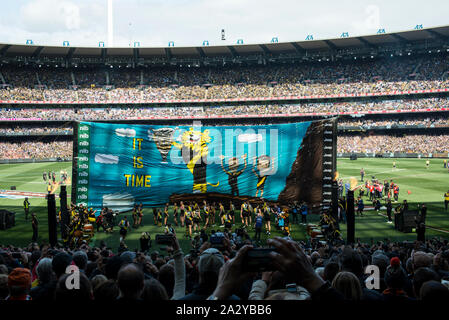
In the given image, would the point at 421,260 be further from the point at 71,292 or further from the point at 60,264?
the point at 60,264

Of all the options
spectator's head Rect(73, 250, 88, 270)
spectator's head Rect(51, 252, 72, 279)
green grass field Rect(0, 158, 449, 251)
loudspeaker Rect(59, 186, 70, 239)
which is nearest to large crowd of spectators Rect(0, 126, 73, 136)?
green grass field Rect(0, 158, 449, 251)

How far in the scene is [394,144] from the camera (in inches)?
2491

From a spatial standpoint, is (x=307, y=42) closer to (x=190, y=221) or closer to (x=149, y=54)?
(x=149, y=54)

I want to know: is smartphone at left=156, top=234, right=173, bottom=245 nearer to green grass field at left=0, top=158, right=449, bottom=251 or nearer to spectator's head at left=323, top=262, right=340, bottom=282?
spectator's head at left=323, top=262, right=340, bottom=282

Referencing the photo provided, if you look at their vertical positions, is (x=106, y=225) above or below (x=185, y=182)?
below

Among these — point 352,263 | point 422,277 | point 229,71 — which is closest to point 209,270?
point 352,263

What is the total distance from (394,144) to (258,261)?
2671 inches

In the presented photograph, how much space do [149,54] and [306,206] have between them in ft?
191

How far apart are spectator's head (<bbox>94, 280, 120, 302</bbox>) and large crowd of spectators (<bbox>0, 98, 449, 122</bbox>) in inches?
2534

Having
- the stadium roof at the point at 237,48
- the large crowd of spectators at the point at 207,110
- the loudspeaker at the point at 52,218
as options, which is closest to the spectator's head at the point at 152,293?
the loudspeaker at the point at 52,218

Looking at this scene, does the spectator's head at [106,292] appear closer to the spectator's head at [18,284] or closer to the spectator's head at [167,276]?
the spectator's head at [18,284]

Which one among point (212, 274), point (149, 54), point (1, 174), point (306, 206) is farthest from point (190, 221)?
point (149, 54)

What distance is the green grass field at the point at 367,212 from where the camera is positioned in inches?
689
